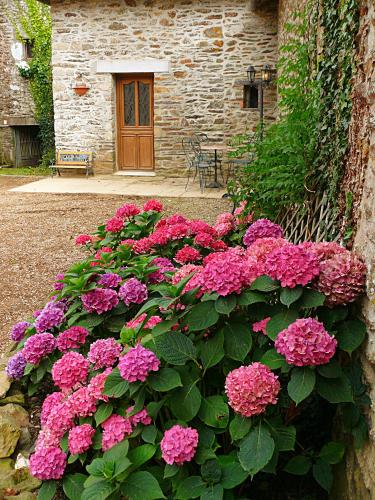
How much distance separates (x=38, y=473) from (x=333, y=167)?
176 cm

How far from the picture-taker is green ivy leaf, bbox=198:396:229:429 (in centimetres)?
162

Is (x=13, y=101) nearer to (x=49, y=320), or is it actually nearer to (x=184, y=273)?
(x=49, y=320)

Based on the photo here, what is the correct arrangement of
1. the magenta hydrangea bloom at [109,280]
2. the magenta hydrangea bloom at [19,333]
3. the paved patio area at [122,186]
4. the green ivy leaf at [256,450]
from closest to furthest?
the green ivy leaf at [256,450], the magenta hydrangea bloom at [109,280], the magenta hydrangea bloom at [19,333], the paved patio area at [122,186]

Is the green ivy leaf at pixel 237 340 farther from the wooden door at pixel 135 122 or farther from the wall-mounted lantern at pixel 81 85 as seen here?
the wall-mounted lantern at pixel 81 85

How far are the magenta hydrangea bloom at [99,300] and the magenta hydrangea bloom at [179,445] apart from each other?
80 cm

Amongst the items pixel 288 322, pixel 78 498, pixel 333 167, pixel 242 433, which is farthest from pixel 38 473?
pixel 333 167

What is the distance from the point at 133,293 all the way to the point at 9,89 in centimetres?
1313

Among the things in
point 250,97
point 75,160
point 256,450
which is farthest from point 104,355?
point 75,160

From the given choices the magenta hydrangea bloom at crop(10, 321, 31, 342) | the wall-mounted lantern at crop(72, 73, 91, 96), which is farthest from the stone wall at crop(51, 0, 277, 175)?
the magenta hydrangea bloom at crop(10, 321, 31, 342)

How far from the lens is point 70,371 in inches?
75.2

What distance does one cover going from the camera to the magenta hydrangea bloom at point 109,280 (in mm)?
2312

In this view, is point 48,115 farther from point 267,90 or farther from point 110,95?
→ point 267,90

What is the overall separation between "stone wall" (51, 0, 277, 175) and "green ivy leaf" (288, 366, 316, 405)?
866 cm

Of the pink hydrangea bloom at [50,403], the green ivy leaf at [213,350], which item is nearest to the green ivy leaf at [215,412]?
the green ivy leaf at [213,350]
